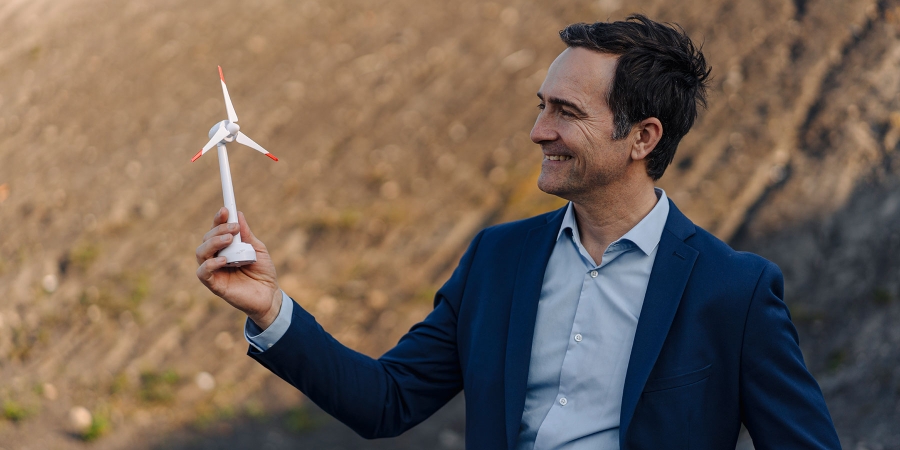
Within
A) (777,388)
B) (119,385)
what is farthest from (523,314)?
(119,385)

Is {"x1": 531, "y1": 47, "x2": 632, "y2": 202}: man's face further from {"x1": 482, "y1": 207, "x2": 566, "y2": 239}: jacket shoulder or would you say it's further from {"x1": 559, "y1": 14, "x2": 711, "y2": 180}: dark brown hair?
{"x1": 482, "y1": 207, "x2": 566, "y2": 239}: jacket shoulder

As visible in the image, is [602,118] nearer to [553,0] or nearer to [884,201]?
[884,201]

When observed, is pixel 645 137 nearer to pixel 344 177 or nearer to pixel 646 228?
pixel 646 228

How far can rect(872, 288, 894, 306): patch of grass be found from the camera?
5023 millimetres

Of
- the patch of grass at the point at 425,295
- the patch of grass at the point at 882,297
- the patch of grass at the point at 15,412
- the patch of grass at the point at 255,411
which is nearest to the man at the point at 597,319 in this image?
the patch of grass at the point at 255,411

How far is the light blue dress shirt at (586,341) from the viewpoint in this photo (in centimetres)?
183

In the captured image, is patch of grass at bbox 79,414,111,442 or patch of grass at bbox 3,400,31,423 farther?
patch of grass at bbox 3,400,31,423

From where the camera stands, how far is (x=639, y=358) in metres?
1.79

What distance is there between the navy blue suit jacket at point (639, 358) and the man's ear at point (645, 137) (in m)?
0.15

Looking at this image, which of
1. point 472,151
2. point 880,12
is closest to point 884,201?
point 880,12

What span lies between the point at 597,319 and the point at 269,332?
74 centimetres

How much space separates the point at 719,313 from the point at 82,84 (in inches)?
322

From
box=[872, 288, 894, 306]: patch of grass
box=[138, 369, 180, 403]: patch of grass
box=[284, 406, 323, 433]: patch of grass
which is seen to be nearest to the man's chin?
box=[284, 406, 323, 433]: patch of grass

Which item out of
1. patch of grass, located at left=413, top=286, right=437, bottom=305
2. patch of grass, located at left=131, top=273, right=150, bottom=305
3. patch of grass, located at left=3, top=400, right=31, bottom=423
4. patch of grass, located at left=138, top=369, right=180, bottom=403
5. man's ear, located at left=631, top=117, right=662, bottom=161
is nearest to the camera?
man's ear, located at left=631, top=117, right=662, bottom=161
